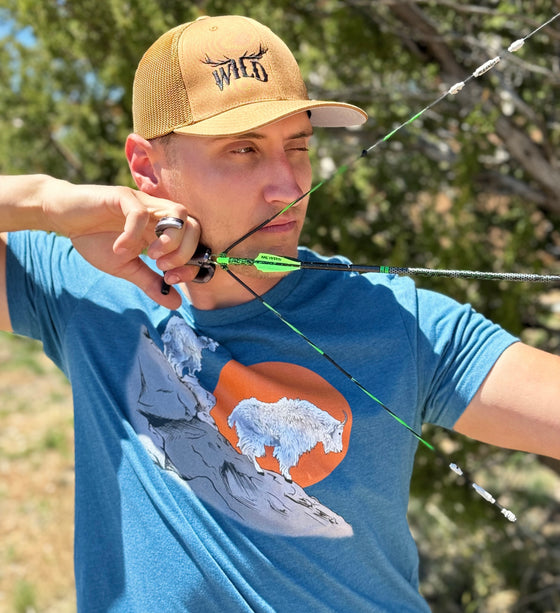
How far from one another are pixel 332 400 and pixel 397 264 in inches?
64.9

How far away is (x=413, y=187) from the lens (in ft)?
11.1

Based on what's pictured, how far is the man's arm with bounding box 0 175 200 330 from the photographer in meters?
1.39

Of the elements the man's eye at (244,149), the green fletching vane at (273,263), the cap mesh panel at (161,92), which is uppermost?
the cap mesh panel at (161,92)

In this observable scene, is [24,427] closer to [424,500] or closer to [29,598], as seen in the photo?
[29,598]

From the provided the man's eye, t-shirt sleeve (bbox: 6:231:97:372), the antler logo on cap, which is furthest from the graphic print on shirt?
the antler logo on cap

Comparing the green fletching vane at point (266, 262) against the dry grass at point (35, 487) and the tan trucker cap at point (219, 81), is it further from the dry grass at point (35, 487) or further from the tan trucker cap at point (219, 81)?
the dry grass at point (35, 487)

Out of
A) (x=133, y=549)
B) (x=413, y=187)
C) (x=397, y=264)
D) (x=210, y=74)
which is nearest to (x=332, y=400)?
(x=133, y=549)

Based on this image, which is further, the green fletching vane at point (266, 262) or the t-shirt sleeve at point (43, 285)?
the t-shirt sleeve at point (43, 285)

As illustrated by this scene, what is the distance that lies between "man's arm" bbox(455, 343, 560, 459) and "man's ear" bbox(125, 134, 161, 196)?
0.84 meters

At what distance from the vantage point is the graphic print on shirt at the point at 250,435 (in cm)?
138

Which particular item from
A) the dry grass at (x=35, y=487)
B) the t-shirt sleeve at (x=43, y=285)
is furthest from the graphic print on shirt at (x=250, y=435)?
the dry grass at (x=35, y=487)

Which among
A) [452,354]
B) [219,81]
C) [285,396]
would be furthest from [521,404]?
[219,81]

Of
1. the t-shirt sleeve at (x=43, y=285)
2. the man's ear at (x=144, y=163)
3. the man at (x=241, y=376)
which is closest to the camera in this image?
the man at (x=241, y=376)

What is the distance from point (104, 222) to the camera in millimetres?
1575
